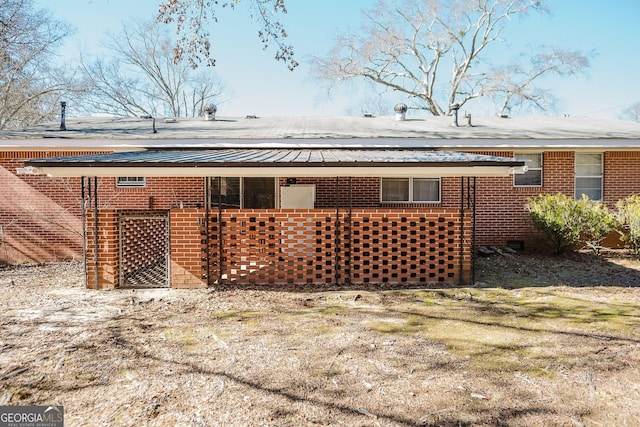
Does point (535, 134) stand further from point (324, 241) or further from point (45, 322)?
point (45, 322)

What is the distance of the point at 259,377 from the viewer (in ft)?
11.3

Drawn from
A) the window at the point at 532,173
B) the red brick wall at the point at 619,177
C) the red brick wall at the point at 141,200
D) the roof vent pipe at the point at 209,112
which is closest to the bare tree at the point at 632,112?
the red brick wall at the point at 619,177

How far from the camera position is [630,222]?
9.28 meters

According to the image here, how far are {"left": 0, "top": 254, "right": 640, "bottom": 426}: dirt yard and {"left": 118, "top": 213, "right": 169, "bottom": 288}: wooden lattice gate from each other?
28.6 inches

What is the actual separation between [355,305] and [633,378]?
3261 millimetres

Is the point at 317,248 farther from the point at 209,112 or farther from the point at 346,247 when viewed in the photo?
the point at 209,112

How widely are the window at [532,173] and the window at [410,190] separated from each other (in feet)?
7.39

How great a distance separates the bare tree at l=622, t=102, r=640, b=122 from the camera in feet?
128

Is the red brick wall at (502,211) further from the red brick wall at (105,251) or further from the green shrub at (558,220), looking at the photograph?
the red brick wall at (105,251)

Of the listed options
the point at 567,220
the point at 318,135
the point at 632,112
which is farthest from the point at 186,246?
the point at 632,112

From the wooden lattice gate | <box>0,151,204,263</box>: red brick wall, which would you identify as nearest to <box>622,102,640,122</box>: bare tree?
<box>0,151,204,263</box>: red brick wall

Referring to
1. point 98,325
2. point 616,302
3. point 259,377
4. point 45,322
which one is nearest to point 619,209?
point 616,302

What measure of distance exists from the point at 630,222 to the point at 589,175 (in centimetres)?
185

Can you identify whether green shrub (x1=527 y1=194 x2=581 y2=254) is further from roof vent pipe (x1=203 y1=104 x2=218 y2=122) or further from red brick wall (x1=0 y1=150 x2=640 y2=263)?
roof vent pipe (x1=203 y1=104 x2=218 y2=122)
